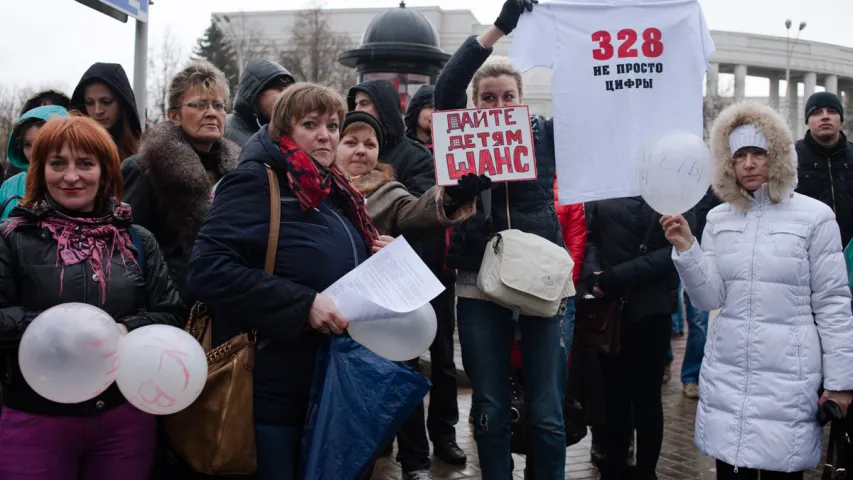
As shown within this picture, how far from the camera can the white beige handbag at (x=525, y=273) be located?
13.0 ft

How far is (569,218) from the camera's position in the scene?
18.1ft

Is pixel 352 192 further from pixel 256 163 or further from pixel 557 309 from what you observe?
pixel 557 309

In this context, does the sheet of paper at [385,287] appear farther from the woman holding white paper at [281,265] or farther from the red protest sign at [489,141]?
the red protest sign at [489,141]

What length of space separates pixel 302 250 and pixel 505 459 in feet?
5.67

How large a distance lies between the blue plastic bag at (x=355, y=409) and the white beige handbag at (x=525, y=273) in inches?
42.9

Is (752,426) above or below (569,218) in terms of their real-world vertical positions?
below

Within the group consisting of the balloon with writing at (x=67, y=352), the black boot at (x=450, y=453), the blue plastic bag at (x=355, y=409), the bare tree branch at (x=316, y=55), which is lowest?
the black boot at (x=450, y=453)

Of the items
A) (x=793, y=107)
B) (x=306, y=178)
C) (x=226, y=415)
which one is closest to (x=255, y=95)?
(x=306, y=178)

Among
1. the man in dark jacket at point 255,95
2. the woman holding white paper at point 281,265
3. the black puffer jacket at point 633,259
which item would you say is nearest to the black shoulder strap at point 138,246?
the woman holding white paper at point 281,265

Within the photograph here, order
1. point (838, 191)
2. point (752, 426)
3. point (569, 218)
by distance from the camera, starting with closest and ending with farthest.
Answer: point (752, 426), point (569, 218), point (838, 191)

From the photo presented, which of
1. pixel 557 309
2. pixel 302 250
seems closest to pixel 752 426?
pixel 557 309

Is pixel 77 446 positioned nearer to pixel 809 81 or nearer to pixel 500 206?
pixel 500 206

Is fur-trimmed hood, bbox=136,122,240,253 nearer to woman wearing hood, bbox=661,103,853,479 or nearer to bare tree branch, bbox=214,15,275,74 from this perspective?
woman wearing hood, bbox=661,103,853,479

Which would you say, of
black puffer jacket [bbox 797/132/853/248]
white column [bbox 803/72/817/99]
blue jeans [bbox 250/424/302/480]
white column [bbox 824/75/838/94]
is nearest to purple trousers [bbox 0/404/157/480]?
blue jeans [bbox 250/424/302/480]
